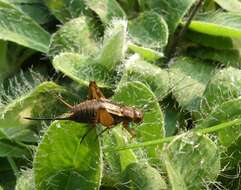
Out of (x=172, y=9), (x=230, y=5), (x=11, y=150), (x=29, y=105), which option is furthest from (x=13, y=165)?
(x=230, y=5)

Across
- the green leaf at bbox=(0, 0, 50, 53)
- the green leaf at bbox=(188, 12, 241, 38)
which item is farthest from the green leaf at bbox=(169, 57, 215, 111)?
the green leaf at bbox=(0, 0, 50, 53)

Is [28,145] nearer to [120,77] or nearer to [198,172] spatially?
[120,77]

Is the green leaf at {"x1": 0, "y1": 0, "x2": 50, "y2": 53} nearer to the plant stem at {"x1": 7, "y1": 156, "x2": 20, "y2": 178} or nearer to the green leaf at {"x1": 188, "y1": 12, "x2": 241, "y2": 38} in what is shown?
the plant stem at {"x1": 7, "y1": 156, "x2": 20, "y2": 178}

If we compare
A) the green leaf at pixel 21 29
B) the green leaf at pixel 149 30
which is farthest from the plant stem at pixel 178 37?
the green leaf at pixel 21 29

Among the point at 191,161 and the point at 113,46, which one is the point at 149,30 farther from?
the point at 191,161

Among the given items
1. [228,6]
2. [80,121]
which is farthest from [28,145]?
[228,6]

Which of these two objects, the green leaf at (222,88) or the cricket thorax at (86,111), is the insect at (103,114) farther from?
the green leaf at (222,88)
